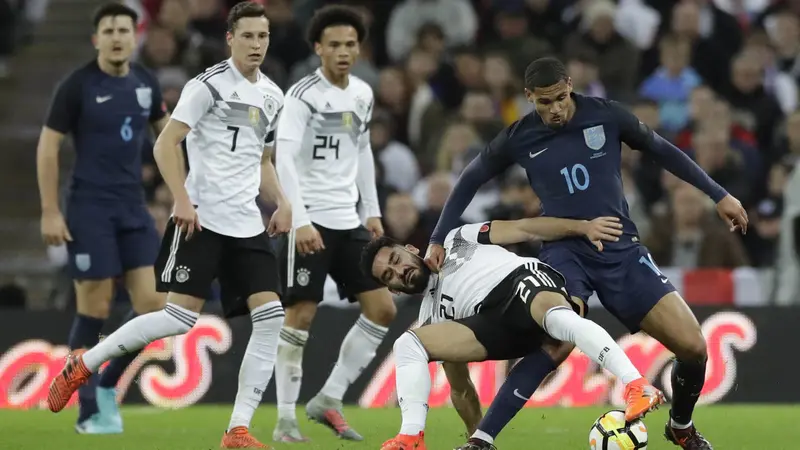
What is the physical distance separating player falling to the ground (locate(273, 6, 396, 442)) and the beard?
58.2 inches

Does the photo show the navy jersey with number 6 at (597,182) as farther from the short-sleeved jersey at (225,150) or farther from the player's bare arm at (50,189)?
the player's bare arm at (50,189)

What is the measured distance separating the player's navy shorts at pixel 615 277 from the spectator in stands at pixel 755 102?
7931mm

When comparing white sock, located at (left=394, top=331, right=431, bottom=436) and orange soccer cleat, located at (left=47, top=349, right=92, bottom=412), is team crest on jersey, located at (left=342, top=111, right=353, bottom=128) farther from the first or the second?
white sock, located at (left=394, top=331, right=431, bottom=436)

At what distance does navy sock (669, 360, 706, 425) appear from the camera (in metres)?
8.25

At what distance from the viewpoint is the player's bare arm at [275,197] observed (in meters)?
8.90

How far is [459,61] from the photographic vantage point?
55.0ft

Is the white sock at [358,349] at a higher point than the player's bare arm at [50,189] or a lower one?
lower

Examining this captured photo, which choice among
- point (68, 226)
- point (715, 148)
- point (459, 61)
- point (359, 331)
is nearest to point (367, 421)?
point (359, 331)

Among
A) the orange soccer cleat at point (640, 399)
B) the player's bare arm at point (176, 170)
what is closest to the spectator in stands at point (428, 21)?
the player's bare arm at point (176, 170)

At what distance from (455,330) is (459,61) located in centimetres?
920

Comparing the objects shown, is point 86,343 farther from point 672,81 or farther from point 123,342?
point 672,81

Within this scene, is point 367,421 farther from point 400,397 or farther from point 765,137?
point 765,137

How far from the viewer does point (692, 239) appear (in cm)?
1384

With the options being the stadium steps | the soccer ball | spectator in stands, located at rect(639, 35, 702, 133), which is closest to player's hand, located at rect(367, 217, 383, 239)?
the soccer ball
